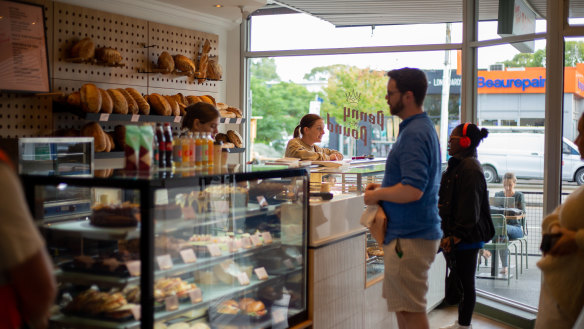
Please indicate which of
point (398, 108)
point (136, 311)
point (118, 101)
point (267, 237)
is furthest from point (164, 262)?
point (118, 101)

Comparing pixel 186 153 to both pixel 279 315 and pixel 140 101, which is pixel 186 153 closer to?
pixel 279 315

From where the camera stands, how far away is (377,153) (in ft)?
23.7

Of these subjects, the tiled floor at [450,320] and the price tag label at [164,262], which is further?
the tiled floor at [450,320]

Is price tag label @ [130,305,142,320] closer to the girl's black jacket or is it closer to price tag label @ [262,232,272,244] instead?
price tag label @ [262,232,272,244]

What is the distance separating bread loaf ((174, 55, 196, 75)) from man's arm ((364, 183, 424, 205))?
3.26 m

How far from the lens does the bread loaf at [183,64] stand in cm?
605

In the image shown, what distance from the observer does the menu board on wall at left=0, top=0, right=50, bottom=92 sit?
4406 mm

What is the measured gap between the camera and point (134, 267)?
8.41 ft

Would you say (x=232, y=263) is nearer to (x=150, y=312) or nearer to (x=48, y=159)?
(x=150, y=312)

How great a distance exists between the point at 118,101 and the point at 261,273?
2.32 m

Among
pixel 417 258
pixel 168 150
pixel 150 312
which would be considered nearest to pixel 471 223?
pixel 417 258

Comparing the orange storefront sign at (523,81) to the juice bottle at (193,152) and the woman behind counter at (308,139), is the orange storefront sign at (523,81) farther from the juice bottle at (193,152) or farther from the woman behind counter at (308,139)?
the juice bottle at (193,152)

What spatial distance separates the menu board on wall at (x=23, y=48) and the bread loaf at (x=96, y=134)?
0.41m

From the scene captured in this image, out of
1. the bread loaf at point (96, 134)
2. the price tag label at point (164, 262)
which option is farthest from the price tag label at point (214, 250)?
the bread loaf at point (96, 134)
